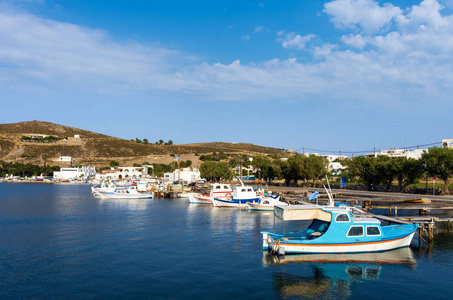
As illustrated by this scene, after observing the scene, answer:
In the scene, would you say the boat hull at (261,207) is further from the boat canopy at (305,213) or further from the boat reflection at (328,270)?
the boat canopy at (305,213)

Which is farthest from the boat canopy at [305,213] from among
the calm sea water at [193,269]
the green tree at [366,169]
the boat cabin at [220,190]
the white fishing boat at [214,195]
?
the green tree at [366,169]

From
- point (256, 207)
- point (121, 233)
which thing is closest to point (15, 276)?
point (121, 233)

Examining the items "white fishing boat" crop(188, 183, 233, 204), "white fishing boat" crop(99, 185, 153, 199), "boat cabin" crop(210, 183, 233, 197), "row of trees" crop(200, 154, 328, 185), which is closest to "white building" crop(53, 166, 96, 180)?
"row of trees" crop(200, 154, 328, 185)

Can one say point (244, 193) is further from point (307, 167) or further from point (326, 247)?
point (307, 167)

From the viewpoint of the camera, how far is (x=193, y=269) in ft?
83.2

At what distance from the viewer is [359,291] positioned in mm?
21891

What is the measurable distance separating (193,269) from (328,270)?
9.97m

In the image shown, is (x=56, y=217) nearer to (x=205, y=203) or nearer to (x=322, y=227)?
(x=205, y=203)

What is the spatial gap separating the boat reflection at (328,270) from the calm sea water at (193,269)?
7 cm

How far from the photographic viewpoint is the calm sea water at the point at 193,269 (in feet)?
70.2

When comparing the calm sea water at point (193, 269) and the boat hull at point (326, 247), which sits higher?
the boat hull at point (326, 247)

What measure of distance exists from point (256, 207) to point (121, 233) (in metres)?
27.0

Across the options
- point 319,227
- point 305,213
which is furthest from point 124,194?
point 305,213

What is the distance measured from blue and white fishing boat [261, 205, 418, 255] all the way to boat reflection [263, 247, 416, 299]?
58cm
